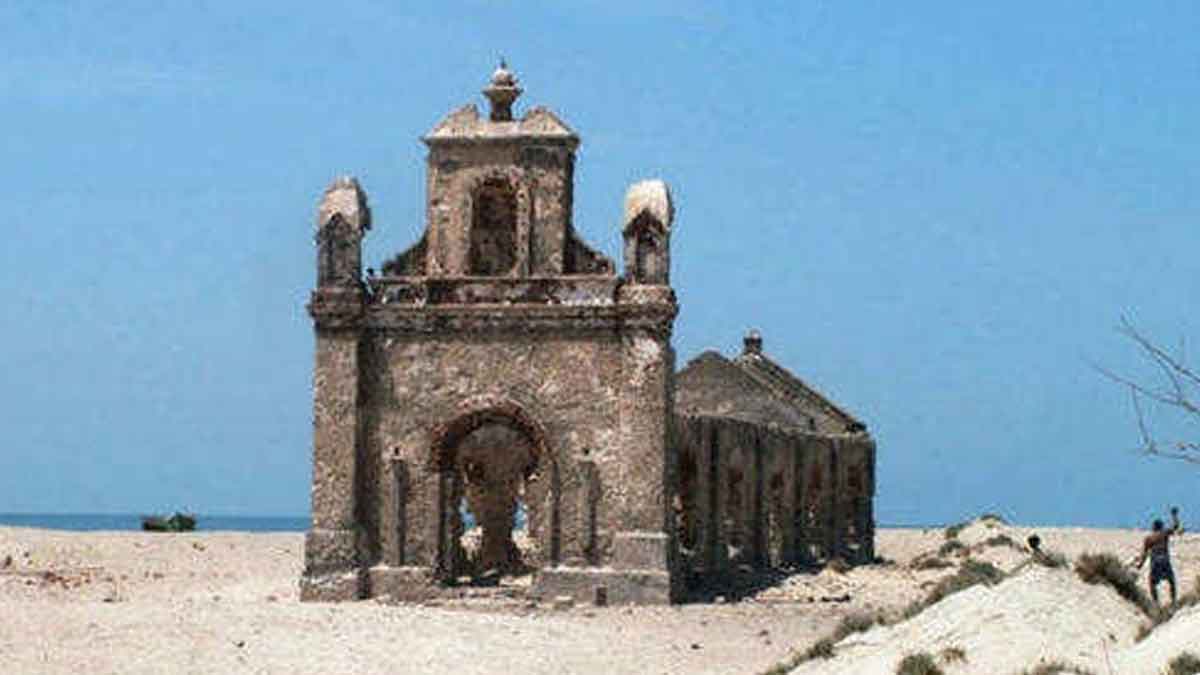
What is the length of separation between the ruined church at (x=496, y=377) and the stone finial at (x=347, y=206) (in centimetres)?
3

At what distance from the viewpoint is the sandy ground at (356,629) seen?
25312mm

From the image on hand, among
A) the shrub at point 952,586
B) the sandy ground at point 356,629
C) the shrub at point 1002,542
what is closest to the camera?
the shrub at point 952,586

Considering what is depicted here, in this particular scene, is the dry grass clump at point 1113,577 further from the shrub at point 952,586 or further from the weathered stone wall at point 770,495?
the weathered stone wall at point 770,495

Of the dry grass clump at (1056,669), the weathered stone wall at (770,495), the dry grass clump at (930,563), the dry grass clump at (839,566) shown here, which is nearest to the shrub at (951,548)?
the weathered stone wall at (770,495)

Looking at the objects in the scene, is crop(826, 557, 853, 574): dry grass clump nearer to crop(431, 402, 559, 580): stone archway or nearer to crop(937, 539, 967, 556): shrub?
crop(937, 539, 967, 556): shrub

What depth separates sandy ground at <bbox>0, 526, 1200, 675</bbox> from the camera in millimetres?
25312

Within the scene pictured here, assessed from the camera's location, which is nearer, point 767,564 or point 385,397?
point 385,397

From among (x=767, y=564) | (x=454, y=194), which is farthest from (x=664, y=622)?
(x=767, y=564)

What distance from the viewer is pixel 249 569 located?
142 ft

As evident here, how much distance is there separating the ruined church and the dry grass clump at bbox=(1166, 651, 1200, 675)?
55.0ft

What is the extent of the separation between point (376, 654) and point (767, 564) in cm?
1902

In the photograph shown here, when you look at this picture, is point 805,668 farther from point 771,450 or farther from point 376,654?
point 771,450

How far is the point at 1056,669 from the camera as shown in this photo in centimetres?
1867

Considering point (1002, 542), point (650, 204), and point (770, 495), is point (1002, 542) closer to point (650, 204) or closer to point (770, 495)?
point (770, 495)
